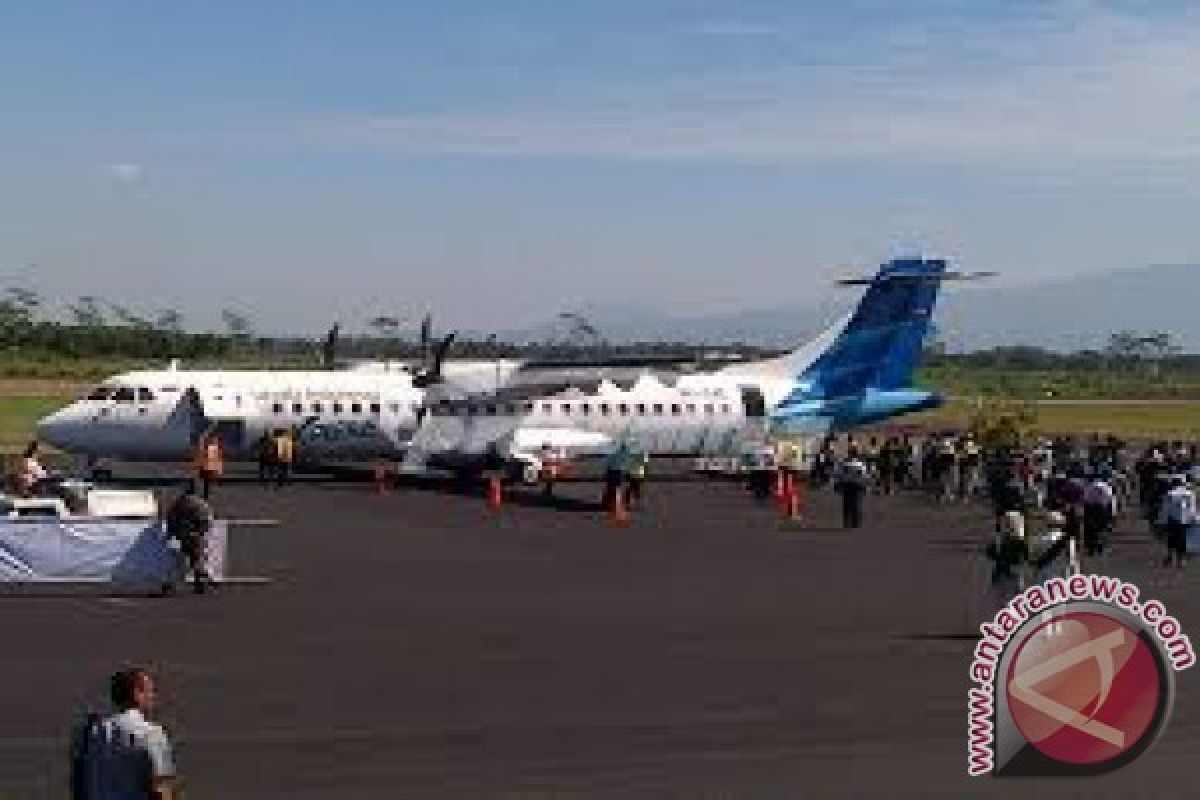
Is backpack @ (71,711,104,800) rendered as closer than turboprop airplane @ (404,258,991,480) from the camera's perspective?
Yes

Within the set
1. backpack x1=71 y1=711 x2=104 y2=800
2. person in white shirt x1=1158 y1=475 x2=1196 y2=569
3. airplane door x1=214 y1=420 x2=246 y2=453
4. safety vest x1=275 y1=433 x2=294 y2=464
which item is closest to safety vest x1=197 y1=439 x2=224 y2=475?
safety vest x1=275 y1=433 x2=294 y2=464

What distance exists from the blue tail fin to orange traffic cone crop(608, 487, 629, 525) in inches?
531

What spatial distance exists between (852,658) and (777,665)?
885mm

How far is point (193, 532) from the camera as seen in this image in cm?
2394

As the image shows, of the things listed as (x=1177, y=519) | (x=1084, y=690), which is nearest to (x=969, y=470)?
(x=1177, y=519)

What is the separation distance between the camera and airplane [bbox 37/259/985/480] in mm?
44406

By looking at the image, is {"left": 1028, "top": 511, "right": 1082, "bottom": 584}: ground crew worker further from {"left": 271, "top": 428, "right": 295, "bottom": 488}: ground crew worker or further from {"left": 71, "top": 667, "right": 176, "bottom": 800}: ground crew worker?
{"left": 271, "top": 428, "right": 295, "bottom": 488}: ground crew worker

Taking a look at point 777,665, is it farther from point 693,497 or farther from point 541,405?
point 541,405

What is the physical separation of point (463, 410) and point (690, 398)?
19.9 ft

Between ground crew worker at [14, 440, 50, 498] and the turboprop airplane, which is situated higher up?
the turboprop airplane

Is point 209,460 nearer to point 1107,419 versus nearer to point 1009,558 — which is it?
point 1009,558

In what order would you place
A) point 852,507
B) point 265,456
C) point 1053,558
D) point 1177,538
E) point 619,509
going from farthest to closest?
point 265,456
point 619,509
point 852,507
point 1177,538
point 1053,558

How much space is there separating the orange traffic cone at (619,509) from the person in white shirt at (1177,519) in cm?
1017

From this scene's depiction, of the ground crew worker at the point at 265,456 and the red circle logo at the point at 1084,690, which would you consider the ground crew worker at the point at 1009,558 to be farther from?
the ground crew worker at the point at 265,456
